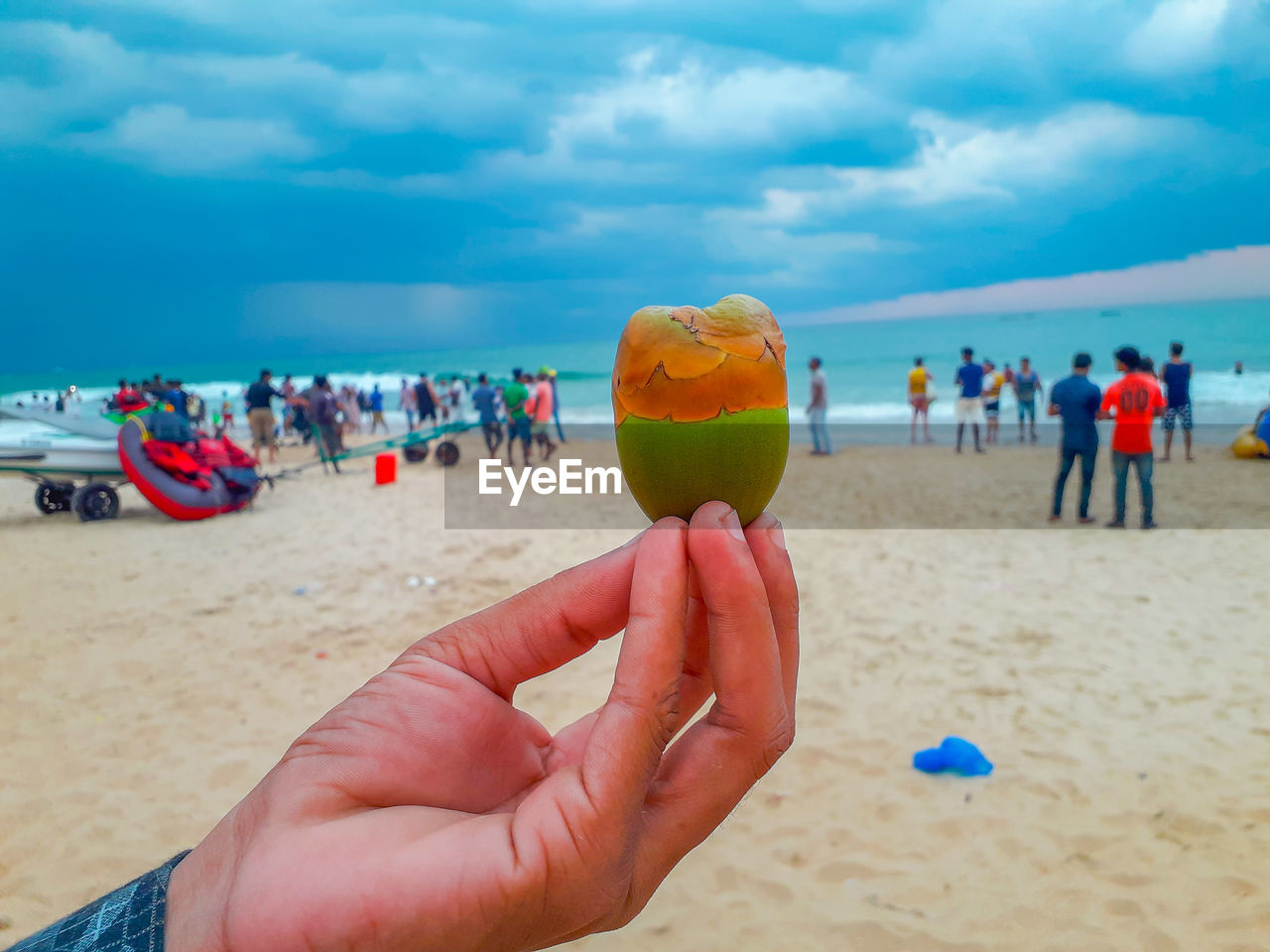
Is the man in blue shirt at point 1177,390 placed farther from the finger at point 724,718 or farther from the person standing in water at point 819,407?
the finger at point 724,718

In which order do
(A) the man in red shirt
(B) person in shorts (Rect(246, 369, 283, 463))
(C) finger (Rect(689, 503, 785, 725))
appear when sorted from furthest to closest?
1. (B) person in shorts (Rect(246, 369, 283, 463))
2. (A) the man in red shirt
3. (C) finger (Rect(689, 503, 785, 725))

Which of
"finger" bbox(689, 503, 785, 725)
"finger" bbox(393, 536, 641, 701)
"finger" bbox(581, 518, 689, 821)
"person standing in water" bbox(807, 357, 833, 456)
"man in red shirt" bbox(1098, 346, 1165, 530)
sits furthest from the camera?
"person standing in water" bbox(807, 357, 833, 456)

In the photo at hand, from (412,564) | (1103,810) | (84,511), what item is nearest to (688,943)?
(1103,810)

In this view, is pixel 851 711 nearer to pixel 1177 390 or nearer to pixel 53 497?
pixel 53 497

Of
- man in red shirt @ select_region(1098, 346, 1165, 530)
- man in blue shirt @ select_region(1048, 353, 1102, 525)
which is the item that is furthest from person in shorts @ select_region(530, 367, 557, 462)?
man in red shirt @ select_region(1098, 346, 1165, 530)

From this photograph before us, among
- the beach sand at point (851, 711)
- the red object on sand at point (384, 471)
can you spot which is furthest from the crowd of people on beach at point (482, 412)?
the beach sand at point (851, 711)

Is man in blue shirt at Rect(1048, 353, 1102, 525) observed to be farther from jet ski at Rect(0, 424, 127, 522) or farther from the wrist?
jet ski at Rect(0, 424, 127, 522)
